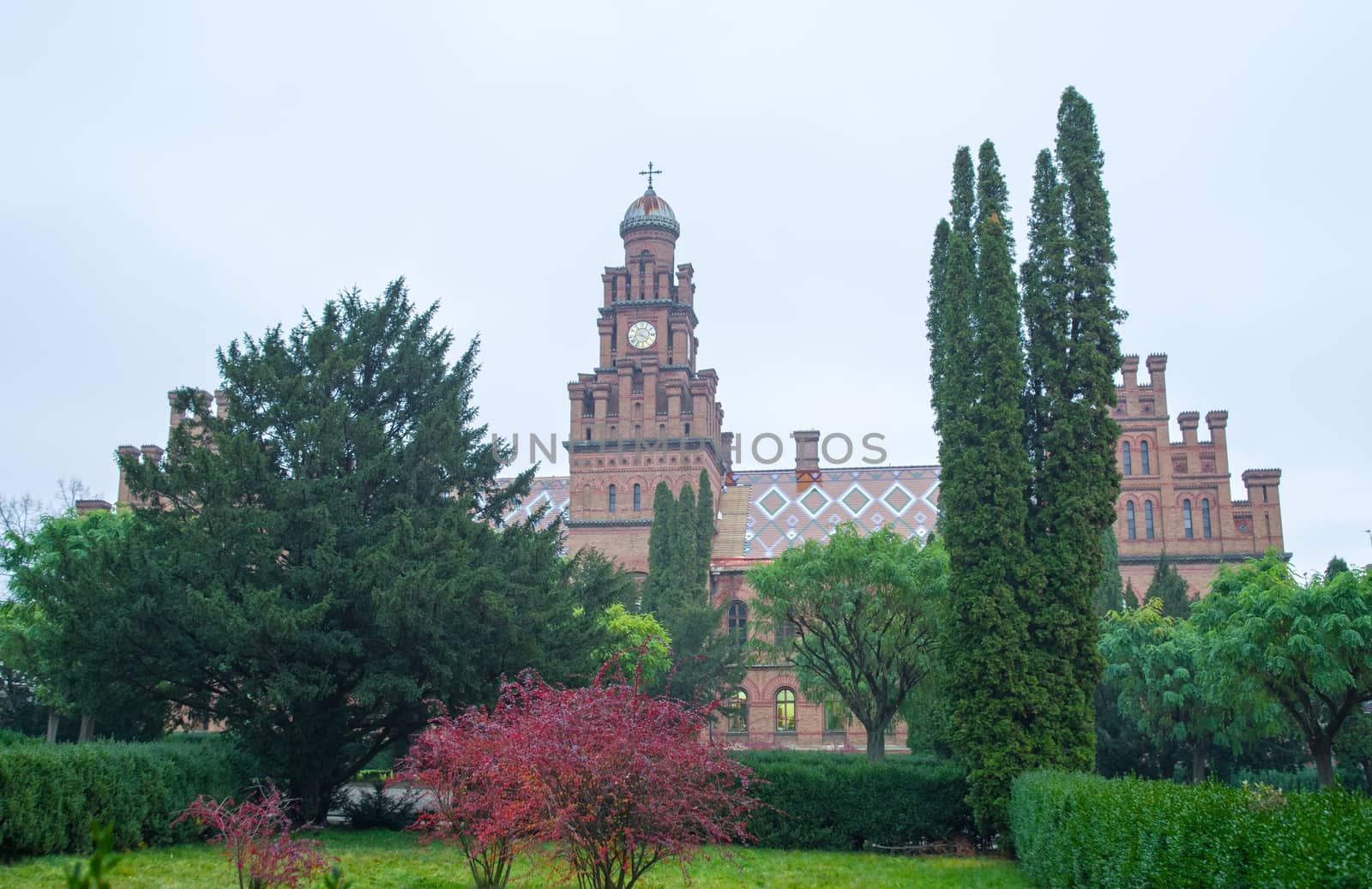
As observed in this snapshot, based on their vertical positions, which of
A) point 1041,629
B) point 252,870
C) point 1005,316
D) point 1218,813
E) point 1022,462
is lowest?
point 252,870

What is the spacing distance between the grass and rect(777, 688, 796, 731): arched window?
27572 millimetres

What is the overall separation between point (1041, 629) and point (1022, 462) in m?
3.00

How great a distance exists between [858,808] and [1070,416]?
8.20 metres

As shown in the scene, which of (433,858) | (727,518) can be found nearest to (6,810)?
(433,858)

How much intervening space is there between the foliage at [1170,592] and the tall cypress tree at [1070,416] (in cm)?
2020

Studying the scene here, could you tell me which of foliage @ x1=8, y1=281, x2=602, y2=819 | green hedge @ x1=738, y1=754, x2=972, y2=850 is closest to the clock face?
foliage @ x1=8, y1=281, x2=602, y2=819

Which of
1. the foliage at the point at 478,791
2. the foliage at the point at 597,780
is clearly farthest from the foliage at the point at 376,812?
the foliage at the point at 597,780

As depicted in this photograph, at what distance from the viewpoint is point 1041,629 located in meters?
20.0

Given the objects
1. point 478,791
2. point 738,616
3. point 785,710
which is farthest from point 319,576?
point 738,616

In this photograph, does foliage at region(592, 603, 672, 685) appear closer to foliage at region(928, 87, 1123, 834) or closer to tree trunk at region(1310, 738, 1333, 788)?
foliage at region(928, 87, 1123, 834)

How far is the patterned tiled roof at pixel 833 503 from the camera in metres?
52.4

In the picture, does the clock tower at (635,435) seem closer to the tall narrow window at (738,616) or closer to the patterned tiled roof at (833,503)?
the patterned tiled roof at (833,503)

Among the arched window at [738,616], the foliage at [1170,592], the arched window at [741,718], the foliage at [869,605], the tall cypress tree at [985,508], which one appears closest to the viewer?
the tall cypress tree at [985,508]

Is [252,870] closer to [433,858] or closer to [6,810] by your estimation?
[6,810]
